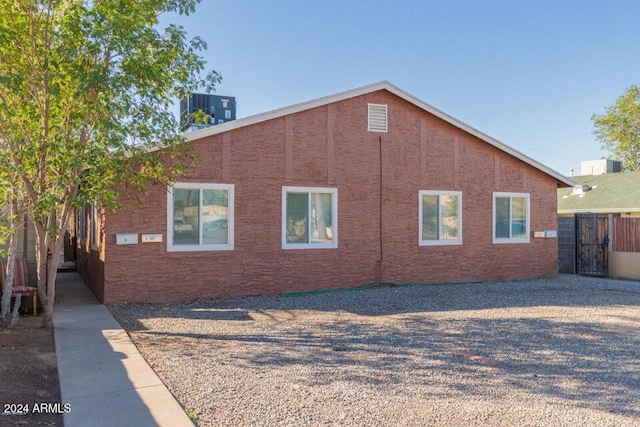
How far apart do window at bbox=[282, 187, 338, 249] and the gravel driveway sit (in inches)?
60.9

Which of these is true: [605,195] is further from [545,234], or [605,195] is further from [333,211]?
[333,211]

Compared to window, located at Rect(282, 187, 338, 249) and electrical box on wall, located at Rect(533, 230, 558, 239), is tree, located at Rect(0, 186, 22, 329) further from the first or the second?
electrical box on wall, located at Rect(533, 230, 558, 239)

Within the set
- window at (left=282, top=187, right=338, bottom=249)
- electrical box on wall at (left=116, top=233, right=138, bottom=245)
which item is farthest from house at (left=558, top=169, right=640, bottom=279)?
electrical box on wall at (left=116, top=233, right=138, bottom=245)

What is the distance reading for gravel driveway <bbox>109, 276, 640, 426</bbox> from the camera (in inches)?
175

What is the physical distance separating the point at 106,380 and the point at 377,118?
936cm

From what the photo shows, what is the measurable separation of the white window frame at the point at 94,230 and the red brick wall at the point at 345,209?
1.56 metres

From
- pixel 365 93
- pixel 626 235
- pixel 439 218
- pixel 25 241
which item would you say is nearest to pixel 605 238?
pixel 626 235

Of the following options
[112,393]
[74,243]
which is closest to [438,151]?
[112,393]

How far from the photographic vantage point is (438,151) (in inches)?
528

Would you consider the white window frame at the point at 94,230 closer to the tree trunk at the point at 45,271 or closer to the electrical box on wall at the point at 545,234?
the tree trunk at the point at 45,271

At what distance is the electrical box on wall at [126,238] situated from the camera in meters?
9.87

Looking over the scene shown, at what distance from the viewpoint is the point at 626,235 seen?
15531mm

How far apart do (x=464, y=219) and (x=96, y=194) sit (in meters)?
9.64

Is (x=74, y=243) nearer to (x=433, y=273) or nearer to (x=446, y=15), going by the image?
(x=433, y=273)
